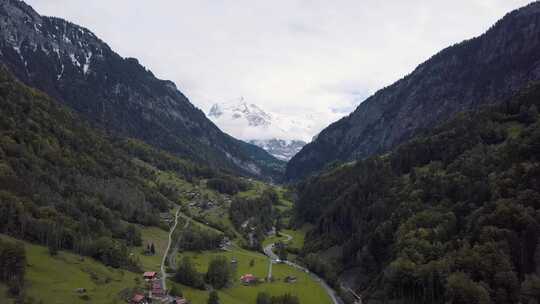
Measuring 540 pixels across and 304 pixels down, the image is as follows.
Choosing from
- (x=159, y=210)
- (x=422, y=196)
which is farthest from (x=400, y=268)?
(x=159, y=210)

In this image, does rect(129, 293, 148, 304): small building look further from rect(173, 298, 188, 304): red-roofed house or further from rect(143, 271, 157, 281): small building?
rect(143, 271, 157, 281): small building

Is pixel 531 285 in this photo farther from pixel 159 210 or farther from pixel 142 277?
pixel 159 210

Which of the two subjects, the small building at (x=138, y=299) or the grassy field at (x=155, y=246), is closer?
the small building at (x=138, y=299)

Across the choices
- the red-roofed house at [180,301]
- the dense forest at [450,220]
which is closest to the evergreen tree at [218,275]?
the red-roofed house at [180,301]

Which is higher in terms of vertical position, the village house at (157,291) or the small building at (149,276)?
the small building at (149,276)

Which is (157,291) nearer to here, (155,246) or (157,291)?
(157,291)

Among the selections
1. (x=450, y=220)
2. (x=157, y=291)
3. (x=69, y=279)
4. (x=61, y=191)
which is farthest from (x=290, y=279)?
(x=61, y=191)

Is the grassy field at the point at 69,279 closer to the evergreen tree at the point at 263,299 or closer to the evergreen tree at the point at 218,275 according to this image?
the evergreen tree at the point at 218,275

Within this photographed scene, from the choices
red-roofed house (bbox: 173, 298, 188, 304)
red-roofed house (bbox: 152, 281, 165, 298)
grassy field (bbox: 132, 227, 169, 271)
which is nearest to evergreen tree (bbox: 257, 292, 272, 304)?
red-roofed house (bbox: 173, 298, 188, 304)
